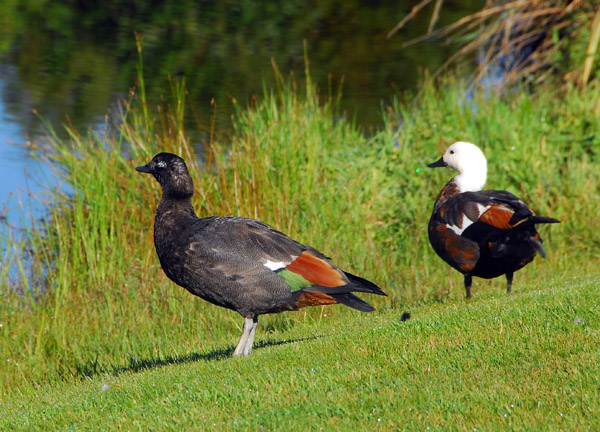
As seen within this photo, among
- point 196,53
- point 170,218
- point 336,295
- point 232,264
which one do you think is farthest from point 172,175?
point 196,53

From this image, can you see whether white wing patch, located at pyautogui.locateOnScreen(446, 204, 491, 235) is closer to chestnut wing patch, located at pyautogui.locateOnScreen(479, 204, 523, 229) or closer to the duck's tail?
chestnut wing patch, located at pyautogui.locateOnScreen(479, 204, 523, 229)

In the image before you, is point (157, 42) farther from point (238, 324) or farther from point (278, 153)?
point (238, 324)

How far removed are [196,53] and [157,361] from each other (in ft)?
55.5

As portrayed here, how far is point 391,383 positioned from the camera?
548cm

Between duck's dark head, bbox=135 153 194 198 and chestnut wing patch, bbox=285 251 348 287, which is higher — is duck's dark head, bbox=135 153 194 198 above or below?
above

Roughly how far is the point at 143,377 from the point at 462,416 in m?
2.86

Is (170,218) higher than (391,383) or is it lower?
higher

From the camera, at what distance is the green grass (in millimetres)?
4918

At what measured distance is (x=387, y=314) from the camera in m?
8.22

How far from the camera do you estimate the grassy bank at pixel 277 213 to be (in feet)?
29.7

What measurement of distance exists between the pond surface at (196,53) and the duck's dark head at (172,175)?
981cm

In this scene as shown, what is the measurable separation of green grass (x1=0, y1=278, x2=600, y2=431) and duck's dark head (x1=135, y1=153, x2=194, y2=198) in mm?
1600

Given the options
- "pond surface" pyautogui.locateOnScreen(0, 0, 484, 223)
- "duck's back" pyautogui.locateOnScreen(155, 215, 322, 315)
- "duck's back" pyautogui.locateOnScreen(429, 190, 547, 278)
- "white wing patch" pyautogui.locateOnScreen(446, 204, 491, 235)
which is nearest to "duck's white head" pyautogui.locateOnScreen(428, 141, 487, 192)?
"duck's back" pyautogui.locateOnScreen(429, 190, 547, 278)

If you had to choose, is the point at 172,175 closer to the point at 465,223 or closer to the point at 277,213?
the point at 465,223
